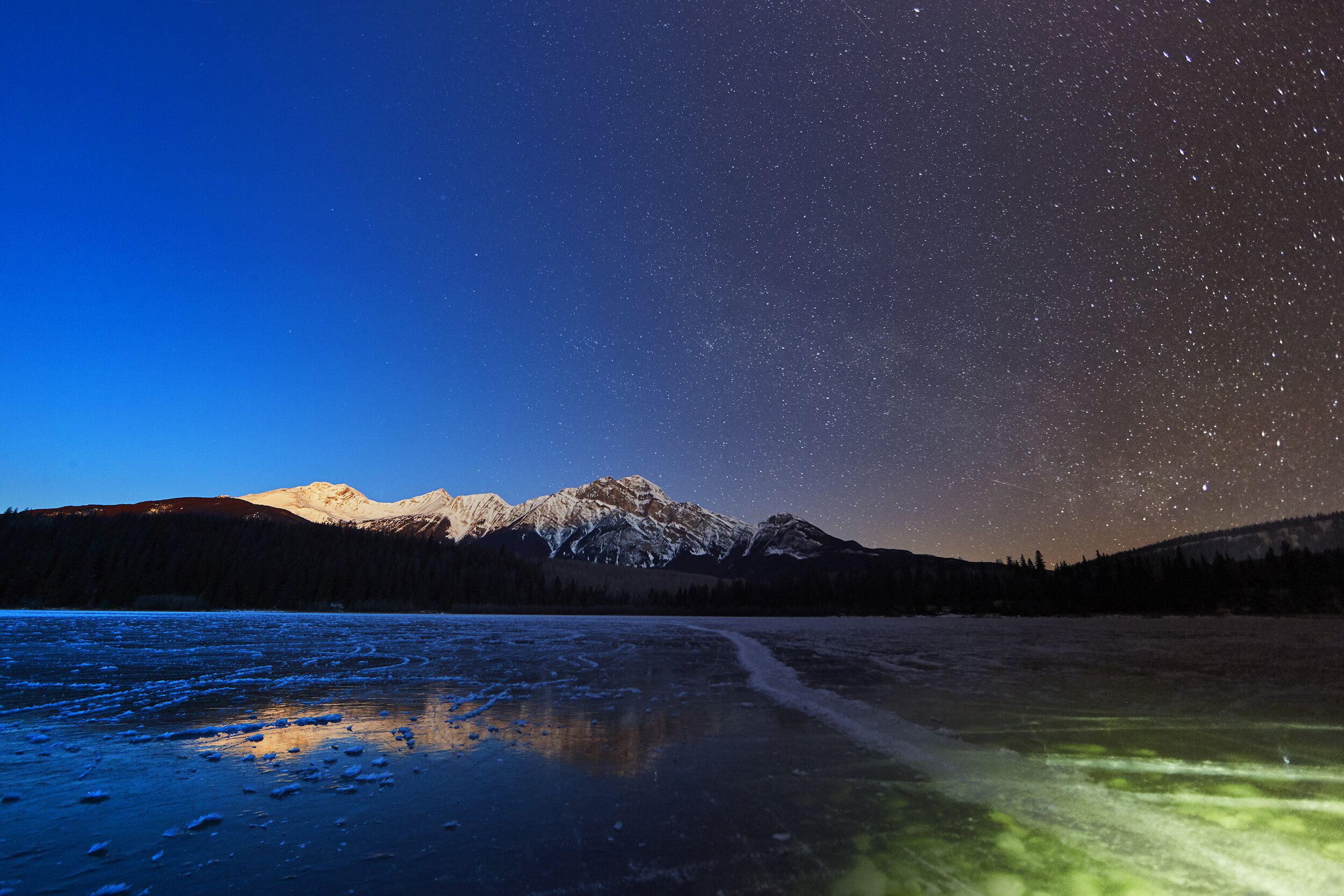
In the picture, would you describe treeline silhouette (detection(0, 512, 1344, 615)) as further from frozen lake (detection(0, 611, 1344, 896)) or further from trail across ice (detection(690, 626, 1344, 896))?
trail across ice (detection(690, 626, 1344, 896))

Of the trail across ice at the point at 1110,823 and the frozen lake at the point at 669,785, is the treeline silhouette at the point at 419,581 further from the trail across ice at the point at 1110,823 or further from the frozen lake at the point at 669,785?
the trail across ice at the point at 1110,823

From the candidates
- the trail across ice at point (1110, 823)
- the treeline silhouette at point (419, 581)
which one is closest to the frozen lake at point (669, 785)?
the trail across ice at point (1110, 823)

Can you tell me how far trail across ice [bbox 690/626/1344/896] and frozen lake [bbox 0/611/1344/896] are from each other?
0.05 meters

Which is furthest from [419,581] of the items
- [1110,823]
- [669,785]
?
[1110,823]

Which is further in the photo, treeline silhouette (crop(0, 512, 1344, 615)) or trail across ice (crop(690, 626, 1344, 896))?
treeline silhouette (crop(0, 512, 1344, 615))

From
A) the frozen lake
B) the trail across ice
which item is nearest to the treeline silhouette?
the frozen lake

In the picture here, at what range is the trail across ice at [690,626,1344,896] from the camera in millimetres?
5965

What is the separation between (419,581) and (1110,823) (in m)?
177

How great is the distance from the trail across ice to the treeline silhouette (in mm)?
158661

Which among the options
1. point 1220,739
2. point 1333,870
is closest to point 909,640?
point 1220,739

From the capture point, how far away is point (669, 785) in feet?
29.3

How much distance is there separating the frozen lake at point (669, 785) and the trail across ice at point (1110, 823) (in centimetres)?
5

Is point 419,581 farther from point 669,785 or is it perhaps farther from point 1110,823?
point 1110,823

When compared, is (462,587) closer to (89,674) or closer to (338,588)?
(338,588)
